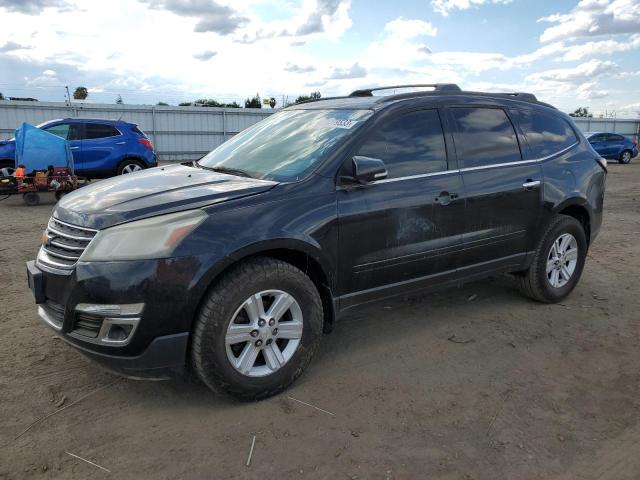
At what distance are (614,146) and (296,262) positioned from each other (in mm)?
27032

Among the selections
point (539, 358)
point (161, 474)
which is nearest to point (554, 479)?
point (539, 358)

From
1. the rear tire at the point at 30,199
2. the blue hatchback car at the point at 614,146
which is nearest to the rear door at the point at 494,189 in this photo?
the rear tire at the point at 30,199

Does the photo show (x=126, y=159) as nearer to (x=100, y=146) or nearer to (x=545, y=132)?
(x=100, y=146)

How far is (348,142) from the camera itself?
3574 mm

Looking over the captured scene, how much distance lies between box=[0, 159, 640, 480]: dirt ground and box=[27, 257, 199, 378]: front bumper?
39cm

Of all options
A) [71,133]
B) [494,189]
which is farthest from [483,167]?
[71,133]

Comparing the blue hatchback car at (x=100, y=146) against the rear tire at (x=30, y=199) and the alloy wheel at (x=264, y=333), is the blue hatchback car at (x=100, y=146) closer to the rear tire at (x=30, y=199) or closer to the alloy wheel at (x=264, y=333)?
the rear tire at (x=30, y=199)

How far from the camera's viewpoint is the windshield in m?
3.58

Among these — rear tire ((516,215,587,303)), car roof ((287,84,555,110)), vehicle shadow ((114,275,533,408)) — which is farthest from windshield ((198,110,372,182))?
rear tire ((516,215,587,303))

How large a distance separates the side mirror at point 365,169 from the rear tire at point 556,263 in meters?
2.05

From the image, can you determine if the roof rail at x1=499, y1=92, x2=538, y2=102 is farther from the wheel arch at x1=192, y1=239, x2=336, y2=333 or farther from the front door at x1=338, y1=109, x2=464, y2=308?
the wheel arch at x1=192, y1=239, x2=336, y2=333

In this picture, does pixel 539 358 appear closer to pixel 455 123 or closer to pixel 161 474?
pixel 455 123

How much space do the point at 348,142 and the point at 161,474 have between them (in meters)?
2.25

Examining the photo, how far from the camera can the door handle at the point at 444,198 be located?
12.7 feet
